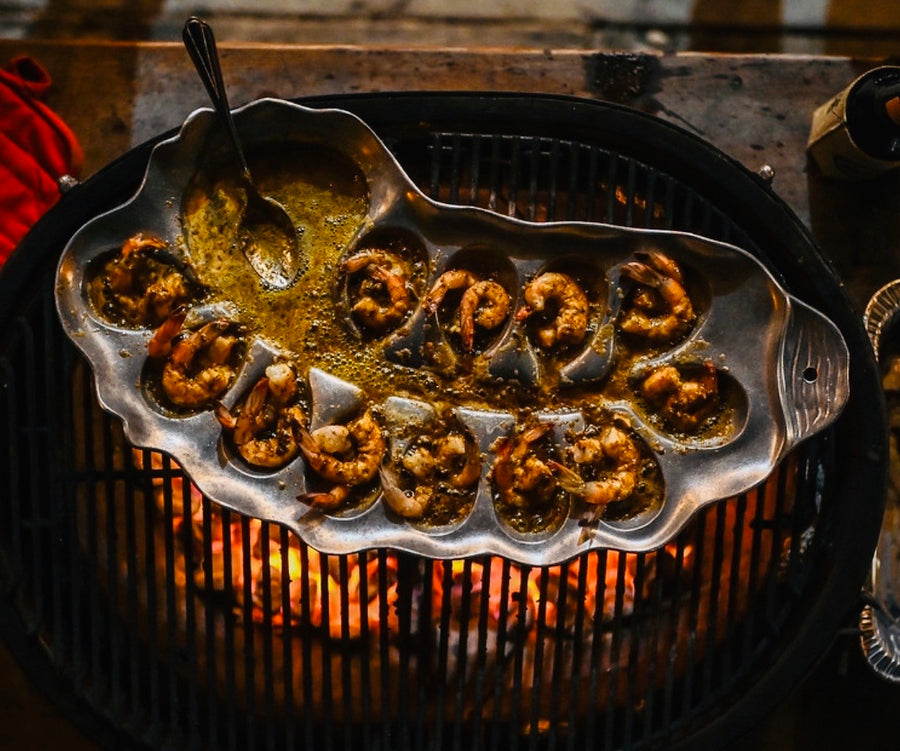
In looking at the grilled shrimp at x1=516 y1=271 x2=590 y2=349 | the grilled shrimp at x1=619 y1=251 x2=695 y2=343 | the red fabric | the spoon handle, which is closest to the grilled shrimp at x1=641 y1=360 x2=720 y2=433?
the grilled shrimp at x1=619 y1=251 x2=695 y2=343

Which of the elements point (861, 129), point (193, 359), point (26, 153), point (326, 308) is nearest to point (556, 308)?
point (326, 308)

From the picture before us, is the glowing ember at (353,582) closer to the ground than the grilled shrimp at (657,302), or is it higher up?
closer to the ground

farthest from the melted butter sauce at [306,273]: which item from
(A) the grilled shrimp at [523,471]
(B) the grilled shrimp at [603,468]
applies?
(B) the grilled shrimp at [603,468]

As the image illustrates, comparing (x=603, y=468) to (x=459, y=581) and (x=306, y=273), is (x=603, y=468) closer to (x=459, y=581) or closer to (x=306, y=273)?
(x=459, y=581)

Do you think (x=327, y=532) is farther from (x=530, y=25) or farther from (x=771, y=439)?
(x=530, y=25)

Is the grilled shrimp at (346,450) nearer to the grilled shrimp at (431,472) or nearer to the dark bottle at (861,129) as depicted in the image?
the grilled shrimp at (431,472)
